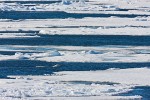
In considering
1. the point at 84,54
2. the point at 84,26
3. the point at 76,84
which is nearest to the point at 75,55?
the point at 84,54

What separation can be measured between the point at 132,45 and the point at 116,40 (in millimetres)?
727

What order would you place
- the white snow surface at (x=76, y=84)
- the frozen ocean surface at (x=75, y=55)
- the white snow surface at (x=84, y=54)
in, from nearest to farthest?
the white snow surface at (x=76, y=84)
the frozen ocean surface at (x=75, y=55)
the white snow surface at (x=84, y=54)

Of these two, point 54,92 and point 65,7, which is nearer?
point 54,92

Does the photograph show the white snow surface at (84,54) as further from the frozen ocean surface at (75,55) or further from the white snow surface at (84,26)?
the white snow surface at (84,26)

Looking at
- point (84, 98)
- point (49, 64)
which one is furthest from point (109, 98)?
point (49, 64)

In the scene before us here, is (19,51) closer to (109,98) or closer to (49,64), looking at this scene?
(49,64)

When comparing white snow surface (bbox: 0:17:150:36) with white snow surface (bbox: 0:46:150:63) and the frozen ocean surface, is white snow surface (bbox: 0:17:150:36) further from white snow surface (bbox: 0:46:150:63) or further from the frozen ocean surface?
white snow surface (bbox: 0:46:150:63)

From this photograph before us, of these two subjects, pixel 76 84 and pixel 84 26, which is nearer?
pixel 76 84

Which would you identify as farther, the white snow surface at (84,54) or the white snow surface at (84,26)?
the white snow surface at (84,26)

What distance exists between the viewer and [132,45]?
1202 cm

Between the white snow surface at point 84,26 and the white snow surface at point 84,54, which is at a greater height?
the white snow surface at point 84,54

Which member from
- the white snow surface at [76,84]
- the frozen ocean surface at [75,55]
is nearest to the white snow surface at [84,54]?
the frozen ocean surface at [75,55]

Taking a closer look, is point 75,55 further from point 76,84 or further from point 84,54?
point 76,84

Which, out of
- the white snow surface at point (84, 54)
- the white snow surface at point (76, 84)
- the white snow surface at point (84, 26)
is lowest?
the white snow surface at point (84, 26)
